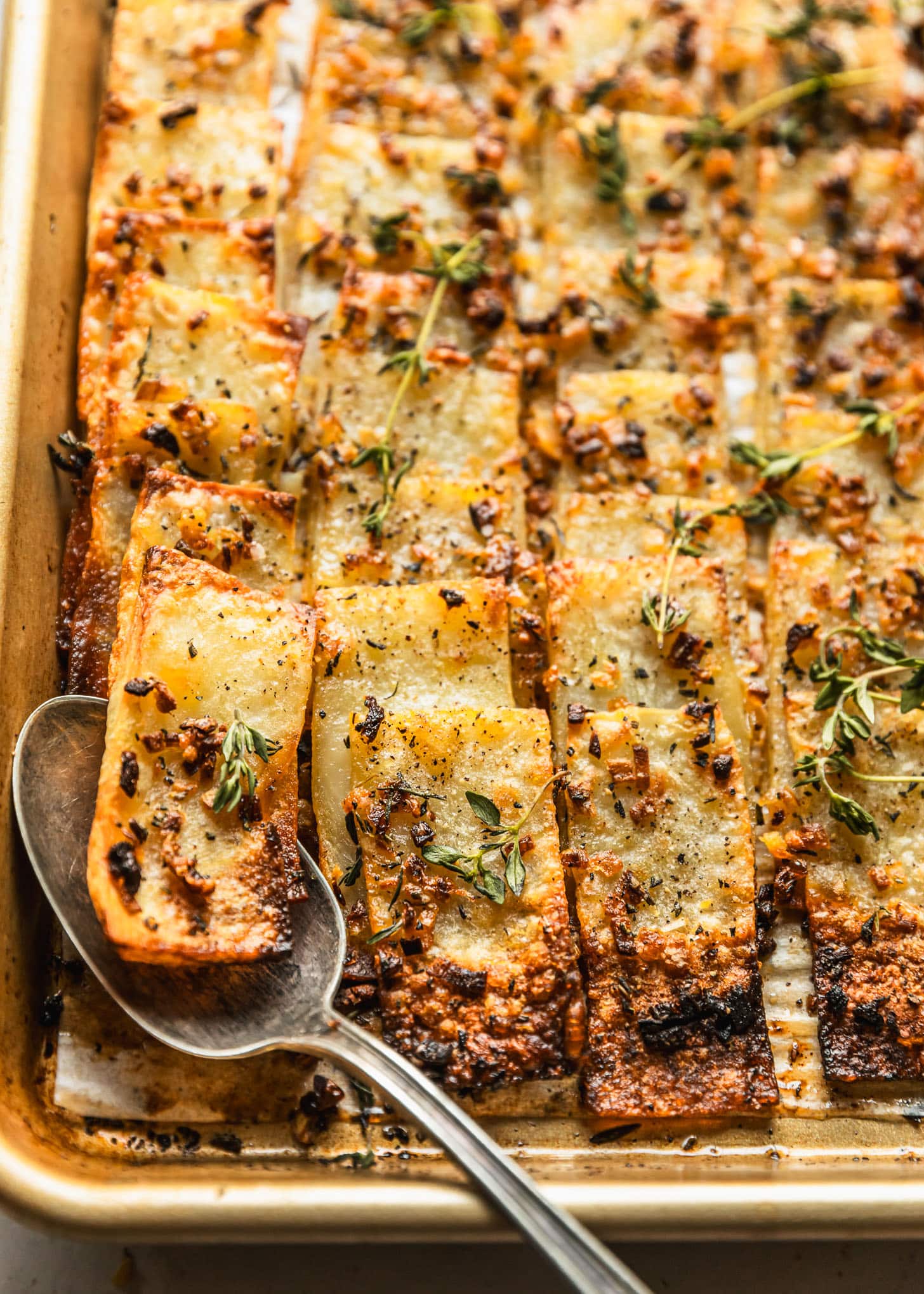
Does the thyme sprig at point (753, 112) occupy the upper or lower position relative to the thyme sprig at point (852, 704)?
upper

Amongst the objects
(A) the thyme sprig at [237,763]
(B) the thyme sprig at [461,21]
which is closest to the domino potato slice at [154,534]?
(A) the thyme sprig at [237,763]

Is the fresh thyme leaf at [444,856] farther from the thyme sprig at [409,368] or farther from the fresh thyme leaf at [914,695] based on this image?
the fresh thyme leaf at [914,695]

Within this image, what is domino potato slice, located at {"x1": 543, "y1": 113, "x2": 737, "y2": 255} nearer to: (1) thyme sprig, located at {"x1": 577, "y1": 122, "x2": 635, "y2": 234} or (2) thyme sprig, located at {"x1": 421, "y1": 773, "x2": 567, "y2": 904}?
(1) thyme sprig, located at {"x1": 577, "y1": 122, "x2": 635, "y2": 234}

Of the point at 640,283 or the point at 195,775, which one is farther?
the point at 640,283

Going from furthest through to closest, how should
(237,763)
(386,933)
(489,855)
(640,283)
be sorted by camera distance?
(640,283) → (489,855) → (386,933) → (237,763)

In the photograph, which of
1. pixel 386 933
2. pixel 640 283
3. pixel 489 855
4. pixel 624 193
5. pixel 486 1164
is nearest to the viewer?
pixel 486 1164

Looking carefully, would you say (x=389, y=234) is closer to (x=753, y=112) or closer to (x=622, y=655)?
(x=753, y=112)

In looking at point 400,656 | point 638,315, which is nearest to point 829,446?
point 638,315
